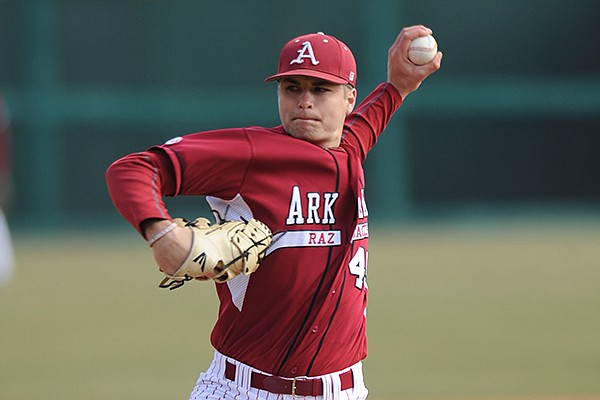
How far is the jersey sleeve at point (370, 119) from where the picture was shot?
3658 mm

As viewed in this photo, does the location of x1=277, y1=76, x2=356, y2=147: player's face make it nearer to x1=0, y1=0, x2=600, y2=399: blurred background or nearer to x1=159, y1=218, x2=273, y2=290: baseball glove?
x1=159, y1=218, x2=273, y2=290: baseball glove

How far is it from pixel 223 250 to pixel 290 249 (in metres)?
0.40

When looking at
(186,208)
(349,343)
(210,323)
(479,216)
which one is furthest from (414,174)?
(349,343)

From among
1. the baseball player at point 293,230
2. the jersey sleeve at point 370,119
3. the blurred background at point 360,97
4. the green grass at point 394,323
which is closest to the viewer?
the baseball player at point 293,230

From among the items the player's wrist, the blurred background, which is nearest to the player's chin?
the player's wrist

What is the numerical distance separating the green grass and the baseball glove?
326 cm

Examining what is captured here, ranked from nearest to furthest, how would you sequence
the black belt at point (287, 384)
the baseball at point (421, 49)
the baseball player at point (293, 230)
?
1. the baseball player at point (293, 230)
2. the black belt at point (287, 384)
3. the baseball at point (421, 49)

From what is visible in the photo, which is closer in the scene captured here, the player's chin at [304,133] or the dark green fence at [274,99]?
the player's chin at [304,133]

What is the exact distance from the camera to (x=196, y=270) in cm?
276

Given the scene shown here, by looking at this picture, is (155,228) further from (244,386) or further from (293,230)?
(244,386)

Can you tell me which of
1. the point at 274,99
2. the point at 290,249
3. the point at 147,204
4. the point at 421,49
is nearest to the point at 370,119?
the point at 421,49

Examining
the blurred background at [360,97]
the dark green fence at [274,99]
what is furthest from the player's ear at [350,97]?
the dark green fence at [274,99]

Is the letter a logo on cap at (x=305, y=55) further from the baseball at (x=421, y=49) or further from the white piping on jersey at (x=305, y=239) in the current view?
the baseball at (x=421, y=49)

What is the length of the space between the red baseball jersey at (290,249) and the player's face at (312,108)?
5 cm
